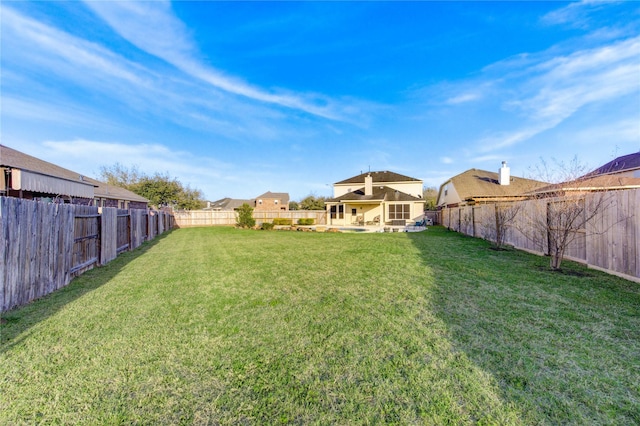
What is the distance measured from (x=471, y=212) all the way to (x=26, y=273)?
1692 cm

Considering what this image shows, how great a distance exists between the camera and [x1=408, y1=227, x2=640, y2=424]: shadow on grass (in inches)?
75.5

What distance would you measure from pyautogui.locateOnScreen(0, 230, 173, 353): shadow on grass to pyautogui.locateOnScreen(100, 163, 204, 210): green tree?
2995cm

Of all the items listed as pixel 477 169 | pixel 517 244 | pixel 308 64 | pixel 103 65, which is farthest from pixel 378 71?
pixel 477 169

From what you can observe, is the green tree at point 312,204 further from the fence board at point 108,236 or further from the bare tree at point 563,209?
the bare tree at point 563,209

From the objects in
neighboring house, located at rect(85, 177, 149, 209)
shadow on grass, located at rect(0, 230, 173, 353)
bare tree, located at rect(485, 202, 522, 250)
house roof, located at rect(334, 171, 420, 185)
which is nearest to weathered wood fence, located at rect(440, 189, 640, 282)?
bare tree, located at rect(485, 202, 522, 250)

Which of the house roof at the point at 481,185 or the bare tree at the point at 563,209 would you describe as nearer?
the bare tree at the point at 563,209

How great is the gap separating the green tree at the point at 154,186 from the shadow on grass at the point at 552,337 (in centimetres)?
3556

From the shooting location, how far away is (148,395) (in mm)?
2045

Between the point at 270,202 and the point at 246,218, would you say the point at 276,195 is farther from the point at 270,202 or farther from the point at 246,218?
the point at 246,218

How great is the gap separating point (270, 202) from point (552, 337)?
4776 centimetres

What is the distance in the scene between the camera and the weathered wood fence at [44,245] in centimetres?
378

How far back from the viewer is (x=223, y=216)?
28.8 meters

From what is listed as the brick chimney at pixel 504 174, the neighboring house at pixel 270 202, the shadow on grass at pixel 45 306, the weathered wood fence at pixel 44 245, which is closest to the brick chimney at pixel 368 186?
the brick chimney at pixel 504 174

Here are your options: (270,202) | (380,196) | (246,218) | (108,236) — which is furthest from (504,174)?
(270,202)
